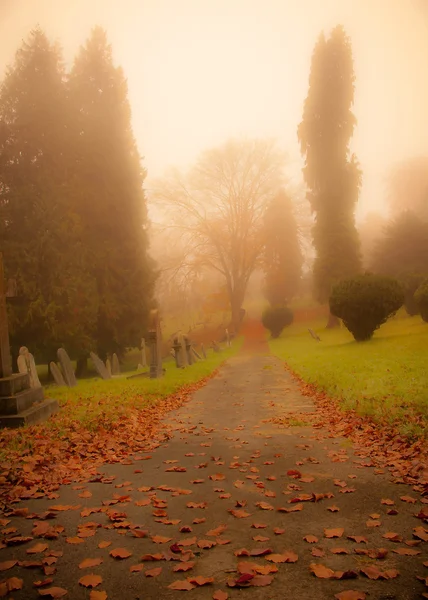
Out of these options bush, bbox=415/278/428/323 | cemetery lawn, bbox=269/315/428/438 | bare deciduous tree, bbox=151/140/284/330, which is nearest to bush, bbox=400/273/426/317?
bush, bbox=415/278/428/323

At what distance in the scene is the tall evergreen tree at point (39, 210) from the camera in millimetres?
18656

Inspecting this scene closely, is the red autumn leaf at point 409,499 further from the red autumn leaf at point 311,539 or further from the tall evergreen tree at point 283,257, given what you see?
the tall evergreen tree at point 283,257

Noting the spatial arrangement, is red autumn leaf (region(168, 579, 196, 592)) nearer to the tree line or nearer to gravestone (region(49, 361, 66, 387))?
gravestone (region(49, 361, 66, 387))

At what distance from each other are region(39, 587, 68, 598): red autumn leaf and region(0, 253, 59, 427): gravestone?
4.96 metres

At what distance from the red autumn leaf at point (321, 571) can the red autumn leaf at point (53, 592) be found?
5.28ft

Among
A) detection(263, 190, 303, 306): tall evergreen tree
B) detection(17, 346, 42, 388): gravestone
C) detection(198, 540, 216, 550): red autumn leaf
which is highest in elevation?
detection(263, 190, 303, 306): tall evergreen tree

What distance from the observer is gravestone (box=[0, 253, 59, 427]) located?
24.1 feet

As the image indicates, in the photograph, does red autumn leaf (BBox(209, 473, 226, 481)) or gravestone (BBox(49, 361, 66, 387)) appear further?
gravestone (BBox(49, 361, 66, 387))

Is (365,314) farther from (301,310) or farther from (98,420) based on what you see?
(301,310)

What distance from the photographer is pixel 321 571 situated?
2.89 metres

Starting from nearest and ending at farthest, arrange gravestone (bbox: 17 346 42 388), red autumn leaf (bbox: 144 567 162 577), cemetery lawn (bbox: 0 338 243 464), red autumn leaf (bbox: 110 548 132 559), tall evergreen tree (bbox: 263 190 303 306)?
red autumn leaf (bbox: 144 567 162 577) < red autumn leaf (bbox: 110 548 132 559) < cemetery lawn (bbox: 0 338 243 464) < gravestone (bbox: 17 346 42 388) < tall evergreen tree (bbox: 263 190 303 306)

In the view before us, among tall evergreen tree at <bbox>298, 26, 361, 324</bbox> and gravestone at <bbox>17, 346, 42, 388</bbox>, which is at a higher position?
tall evergreen tree at <bbox>298, 26, 361, 324</bbox>

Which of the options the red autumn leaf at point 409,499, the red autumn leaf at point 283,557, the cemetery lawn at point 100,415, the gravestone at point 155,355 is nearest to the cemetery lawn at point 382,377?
the red autumn leaf at point 409,499

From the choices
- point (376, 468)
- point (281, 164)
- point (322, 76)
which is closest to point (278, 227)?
point (281, 164)
